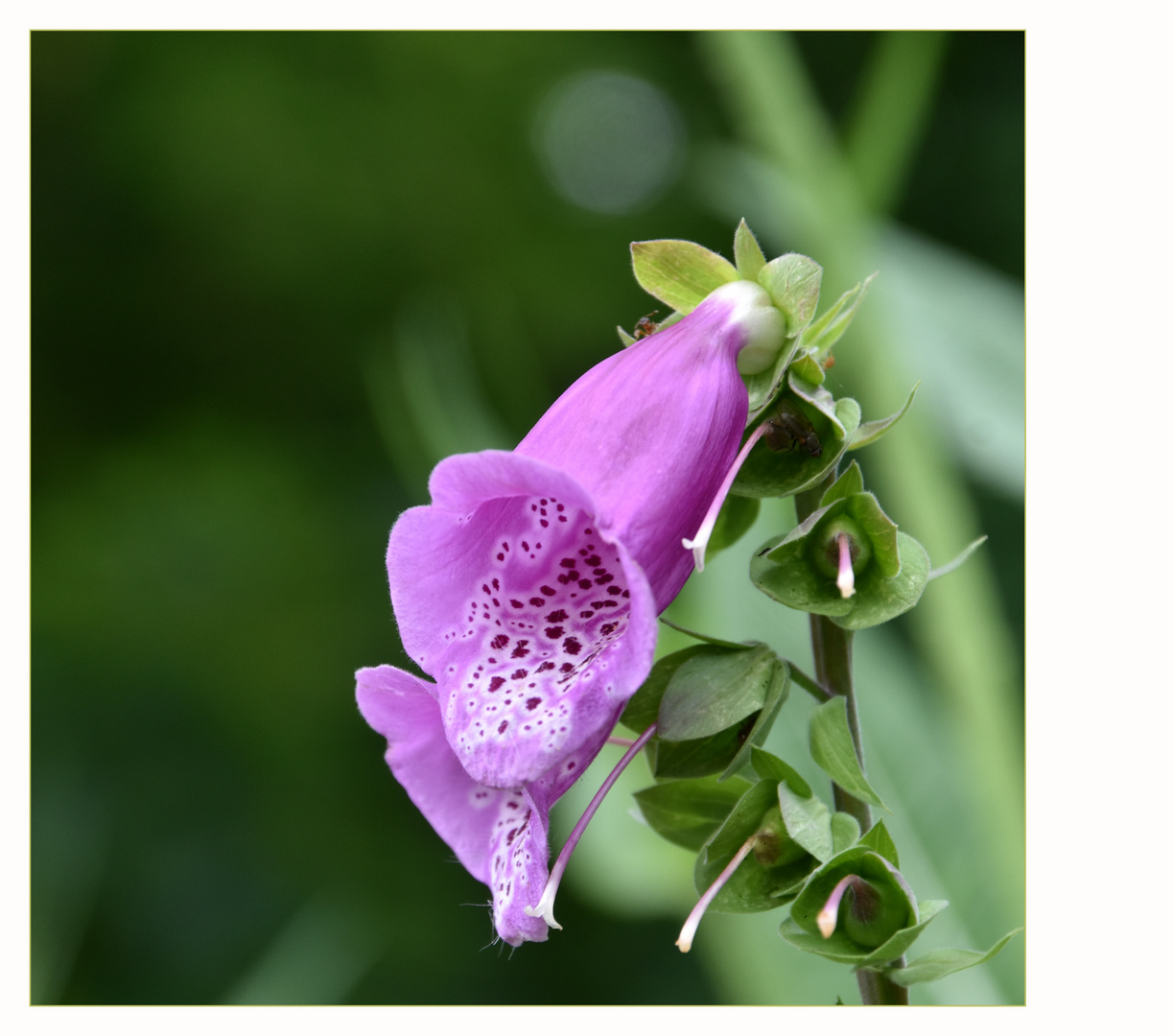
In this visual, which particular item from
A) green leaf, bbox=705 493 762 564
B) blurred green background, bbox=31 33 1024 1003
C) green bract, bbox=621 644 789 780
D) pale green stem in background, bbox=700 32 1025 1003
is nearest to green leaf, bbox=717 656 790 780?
green bract, bbox=621 644 789 780

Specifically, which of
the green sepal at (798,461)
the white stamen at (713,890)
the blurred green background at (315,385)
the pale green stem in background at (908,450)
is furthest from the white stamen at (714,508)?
the blurred green background at (315,385)

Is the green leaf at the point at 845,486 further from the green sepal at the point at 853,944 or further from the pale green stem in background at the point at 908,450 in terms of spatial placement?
the pale green stem in background at the point at 908,450

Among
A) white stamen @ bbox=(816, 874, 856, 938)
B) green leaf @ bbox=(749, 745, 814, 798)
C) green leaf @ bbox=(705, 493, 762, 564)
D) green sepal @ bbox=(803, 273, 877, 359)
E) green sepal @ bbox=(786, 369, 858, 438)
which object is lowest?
white stamen @ bbox=(816, 874, 856, 938)

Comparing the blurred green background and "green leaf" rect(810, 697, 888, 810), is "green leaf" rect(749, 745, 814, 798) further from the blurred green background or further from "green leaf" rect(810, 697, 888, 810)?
the blurred green background

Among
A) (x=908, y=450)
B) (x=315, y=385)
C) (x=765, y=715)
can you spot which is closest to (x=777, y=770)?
(x=765, y=715)

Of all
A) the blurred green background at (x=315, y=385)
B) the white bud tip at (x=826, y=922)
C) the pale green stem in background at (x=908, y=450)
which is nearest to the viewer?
the white bud tip at (x=826, y=922)
